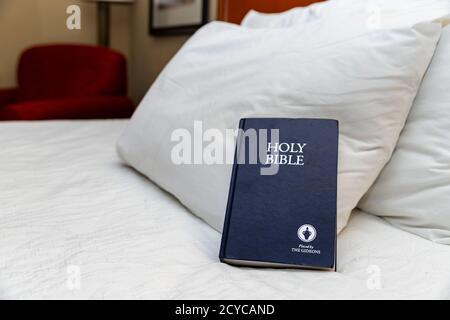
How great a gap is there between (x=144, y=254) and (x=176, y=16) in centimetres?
182

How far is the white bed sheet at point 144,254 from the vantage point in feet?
1.71

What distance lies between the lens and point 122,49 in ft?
9.02

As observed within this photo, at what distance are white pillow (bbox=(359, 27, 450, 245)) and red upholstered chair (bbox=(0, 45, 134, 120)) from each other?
4.85 feet

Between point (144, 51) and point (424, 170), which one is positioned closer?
point (424, 170)

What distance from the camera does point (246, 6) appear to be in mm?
1652

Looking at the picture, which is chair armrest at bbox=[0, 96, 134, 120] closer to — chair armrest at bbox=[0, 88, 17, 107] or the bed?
chair armrest at bbox=[0, 88, 17, 107]

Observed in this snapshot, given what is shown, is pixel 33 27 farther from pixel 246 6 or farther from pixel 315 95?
pixel 315 95

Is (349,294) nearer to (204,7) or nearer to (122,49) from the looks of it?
(204,7)

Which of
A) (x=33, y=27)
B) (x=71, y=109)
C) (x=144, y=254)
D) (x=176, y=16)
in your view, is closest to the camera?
(x=144, y=254)

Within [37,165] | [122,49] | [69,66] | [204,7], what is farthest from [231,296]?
[122,49]

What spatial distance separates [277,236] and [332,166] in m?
0.14

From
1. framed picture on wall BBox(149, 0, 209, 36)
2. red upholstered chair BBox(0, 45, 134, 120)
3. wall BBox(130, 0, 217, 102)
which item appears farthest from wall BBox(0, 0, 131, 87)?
framed picture on wall BBox(149, 0, 209, 36)

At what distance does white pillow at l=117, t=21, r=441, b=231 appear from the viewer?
2.30ft

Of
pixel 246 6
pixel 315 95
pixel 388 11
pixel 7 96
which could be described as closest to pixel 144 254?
pixel 315 95
